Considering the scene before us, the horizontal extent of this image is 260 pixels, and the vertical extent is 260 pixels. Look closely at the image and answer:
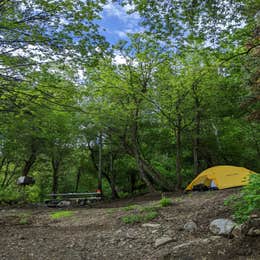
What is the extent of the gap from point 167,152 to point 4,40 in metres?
12.6

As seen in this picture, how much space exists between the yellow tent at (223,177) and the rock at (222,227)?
621cm

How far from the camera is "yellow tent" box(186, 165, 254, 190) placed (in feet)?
32.5

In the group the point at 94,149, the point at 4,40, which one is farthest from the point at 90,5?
the point at 94,149

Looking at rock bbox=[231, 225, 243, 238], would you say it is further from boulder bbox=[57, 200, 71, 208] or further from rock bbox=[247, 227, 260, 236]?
boulder bbox=[57, 200, 71, 208]

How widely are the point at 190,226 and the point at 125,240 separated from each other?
1.24 meters

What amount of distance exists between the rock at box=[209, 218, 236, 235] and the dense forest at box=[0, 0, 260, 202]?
117 inches

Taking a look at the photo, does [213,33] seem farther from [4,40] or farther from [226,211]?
[4,40]

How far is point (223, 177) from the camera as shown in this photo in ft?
33.3

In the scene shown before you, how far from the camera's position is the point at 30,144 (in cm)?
1429

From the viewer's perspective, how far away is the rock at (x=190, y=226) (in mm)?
4420

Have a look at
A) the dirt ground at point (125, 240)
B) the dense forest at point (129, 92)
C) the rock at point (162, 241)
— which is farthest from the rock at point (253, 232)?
the dense forest at point (129, 92)

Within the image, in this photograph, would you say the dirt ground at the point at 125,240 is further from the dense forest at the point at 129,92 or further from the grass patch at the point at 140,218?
the dense forest at the point at 129,92

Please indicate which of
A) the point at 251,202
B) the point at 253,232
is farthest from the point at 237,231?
the point at 251,202

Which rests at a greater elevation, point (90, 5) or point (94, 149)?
point (90, 5)
